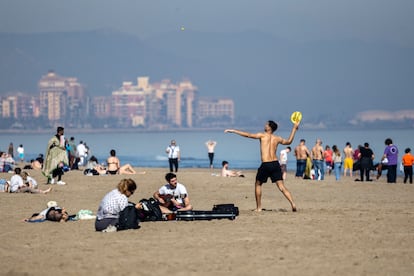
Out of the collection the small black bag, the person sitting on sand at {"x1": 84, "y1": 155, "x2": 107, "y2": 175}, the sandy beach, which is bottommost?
the sandy beach

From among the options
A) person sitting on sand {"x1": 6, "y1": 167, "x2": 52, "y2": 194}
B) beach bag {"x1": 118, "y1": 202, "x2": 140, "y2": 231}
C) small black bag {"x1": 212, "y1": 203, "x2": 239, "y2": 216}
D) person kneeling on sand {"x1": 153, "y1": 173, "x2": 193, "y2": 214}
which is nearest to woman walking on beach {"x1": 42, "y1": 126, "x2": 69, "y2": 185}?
A: person sitting on sand {"x1": 6, "y1": 167, "x2": 52, "y2": 194}

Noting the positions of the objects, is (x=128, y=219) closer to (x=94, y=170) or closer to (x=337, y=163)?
(x=94, y=170)

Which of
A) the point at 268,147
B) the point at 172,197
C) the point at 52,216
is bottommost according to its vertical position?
the point at 52,216

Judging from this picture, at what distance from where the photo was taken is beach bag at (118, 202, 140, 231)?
13.4 meters

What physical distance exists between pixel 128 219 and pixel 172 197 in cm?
203

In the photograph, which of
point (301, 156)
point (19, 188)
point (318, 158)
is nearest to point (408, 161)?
point (318, 158)

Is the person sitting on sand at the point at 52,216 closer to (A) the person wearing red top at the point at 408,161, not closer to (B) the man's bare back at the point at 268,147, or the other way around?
(B) the man's bare back at the point at 268,147

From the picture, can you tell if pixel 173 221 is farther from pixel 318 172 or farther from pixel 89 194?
pixel 318 172

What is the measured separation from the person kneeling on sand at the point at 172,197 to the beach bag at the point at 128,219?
167cm

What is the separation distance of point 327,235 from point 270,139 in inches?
116

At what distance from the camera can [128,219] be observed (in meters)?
13.4

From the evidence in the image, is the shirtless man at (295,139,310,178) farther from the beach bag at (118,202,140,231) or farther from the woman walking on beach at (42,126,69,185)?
the beach bag at (118,202,140,231)

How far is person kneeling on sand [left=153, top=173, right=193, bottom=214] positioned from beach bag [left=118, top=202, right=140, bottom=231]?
167 centimetres

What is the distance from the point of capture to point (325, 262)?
10.5 metres
